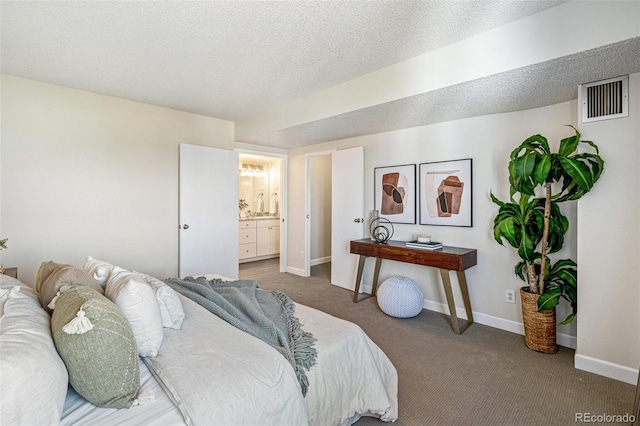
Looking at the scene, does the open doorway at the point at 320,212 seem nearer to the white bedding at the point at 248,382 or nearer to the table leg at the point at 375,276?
the table leg at the point at 375,276

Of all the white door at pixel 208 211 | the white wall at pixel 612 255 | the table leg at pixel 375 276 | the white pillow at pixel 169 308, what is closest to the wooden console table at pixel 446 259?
the table leg at pixel 375 276

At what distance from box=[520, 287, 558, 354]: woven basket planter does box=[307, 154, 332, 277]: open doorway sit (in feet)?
11.1

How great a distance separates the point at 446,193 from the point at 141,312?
10.3 ft

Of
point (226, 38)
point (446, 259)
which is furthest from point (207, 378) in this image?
point (446, 259)

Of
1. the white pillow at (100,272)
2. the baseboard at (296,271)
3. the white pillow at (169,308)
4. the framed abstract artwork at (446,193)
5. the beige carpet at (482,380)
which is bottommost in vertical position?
the beige carpet at (482,380)

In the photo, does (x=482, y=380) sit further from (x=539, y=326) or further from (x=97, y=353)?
(x=97, y=353)

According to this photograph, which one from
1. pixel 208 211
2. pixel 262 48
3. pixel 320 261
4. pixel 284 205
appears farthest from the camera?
pixel 320 261

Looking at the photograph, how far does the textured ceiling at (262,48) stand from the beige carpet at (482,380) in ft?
6.99

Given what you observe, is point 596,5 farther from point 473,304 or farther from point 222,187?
point 222,187

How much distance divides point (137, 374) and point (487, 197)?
323cm

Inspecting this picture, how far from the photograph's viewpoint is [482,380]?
84.7 inches

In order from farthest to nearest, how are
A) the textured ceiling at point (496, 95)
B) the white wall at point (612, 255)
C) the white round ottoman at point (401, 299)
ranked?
the white round ottoman at point (401, 299), the white wall at point (612, 255), the textured ceiling at point (496, 95)

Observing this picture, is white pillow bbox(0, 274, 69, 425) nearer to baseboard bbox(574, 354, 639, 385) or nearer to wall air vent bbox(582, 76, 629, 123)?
baseboard bbox(574, 354, 639, 385)

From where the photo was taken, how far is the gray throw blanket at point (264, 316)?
142 cm
